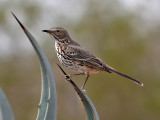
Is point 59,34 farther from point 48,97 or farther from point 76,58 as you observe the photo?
point 48,97

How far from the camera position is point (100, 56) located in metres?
17.0

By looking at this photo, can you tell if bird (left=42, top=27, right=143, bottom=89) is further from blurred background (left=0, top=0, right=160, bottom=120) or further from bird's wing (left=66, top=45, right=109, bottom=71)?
blurred background (left=0, top=0, right=160, bottom=120)

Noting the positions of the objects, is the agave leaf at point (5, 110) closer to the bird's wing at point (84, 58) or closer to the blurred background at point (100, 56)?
the bird's wing at point (84, 58)

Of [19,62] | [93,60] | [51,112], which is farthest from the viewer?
[19,62]

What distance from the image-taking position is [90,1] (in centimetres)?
1947

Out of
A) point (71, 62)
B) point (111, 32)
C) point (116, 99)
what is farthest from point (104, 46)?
point (71, 62)

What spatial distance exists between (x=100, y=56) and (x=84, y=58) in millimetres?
11060

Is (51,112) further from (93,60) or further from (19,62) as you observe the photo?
(19,62)

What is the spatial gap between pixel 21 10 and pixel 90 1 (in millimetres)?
2567

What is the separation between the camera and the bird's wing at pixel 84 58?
5898 mm

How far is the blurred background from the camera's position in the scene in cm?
1664

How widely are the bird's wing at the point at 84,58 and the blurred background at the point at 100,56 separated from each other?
9591 mm

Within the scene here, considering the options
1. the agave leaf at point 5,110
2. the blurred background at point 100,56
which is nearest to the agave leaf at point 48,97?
the agave leaf at point 5,110

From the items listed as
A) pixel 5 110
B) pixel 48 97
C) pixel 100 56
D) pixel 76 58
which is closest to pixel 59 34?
pixel 76 58
